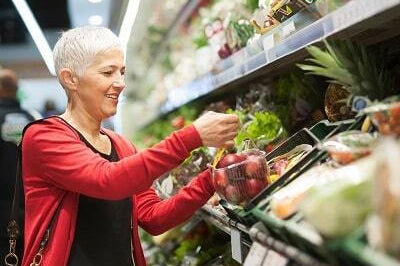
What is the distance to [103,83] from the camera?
1888mm

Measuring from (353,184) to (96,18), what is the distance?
24.4ft

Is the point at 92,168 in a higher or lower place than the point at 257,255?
higher

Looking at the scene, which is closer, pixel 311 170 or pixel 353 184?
Answer: pixel 353 184

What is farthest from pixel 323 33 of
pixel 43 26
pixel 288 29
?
pixel 43 26

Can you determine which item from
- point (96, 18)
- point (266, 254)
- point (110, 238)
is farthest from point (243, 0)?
point (96, 18)

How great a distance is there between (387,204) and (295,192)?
43 centimetres

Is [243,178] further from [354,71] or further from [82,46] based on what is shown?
[82,46]

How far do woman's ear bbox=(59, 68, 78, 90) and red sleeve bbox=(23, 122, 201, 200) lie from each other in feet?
0.77

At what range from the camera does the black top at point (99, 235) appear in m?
1.88

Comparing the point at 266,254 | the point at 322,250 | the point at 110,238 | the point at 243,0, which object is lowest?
the point at 110,238

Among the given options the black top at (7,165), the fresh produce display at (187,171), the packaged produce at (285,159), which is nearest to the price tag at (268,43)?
the packaged produce at (285,159)

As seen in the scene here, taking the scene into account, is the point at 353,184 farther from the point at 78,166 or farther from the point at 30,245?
the point at 30,245

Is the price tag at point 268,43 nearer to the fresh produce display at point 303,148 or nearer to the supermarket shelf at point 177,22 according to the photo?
the fresh produce display at point 303,148

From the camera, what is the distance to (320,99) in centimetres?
230
